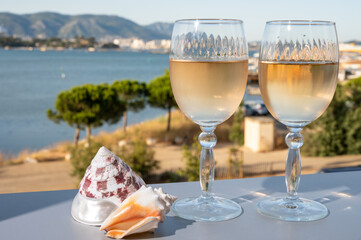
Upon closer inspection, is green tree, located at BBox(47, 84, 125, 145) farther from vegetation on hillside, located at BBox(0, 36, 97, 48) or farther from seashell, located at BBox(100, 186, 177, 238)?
vegetation on hillside, located at BBox(0, 36, 97, 48)

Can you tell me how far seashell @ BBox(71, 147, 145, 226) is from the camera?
23.2 inches

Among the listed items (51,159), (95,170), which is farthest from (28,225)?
(51,159)

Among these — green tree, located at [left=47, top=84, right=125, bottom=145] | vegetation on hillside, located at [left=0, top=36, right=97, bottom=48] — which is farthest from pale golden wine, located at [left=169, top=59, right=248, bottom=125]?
vegetation on hillside, located at [left=0, top=36, right=97, bottom=48]

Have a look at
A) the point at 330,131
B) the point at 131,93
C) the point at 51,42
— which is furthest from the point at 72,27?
the point at 330,131

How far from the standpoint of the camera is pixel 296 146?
2.19ft

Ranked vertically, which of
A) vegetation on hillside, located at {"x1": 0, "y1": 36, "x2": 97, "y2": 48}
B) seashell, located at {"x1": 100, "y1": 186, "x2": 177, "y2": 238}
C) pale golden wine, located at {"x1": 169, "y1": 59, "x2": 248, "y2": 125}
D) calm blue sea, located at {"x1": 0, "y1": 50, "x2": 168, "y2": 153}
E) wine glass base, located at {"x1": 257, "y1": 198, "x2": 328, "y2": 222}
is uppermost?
vegetation on hillside, located at {"x1": 0, "y1": 36, "x2": 97, "y2": 48}

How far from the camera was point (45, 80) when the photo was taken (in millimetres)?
43000

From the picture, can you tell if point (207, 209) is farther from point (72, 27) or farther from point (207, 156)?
point (72, 27)

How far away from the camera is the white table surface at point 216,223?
56 cm

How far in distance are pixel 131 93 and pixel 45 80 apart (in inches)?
1107

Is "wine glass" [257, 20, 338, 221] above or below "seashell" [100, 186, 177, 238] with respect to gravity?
above

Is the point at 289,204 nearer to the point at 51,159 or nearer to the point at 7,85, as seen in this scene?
the point at 51,159

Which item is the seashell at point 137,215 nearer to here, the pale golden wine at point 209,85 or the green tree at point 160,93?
the pale golden wine at point 209,85

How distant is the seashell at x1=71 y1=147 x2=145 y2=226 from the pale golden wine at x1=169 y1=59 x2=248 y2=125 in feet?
0.49
